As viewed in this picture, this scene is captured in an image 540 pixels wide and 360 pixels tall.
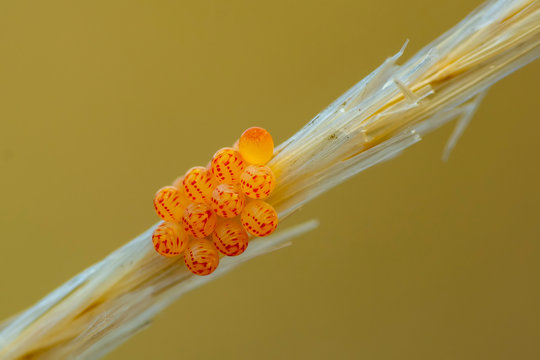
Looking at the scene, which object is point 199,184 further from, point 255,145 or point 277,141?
point 277,141

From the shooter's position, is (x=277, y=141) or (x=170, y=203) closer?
(x=170, y=203)

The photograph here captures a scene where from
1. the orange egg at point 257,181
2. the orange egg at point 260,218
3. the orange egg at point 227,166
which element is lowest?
the orange egg at point 260,218

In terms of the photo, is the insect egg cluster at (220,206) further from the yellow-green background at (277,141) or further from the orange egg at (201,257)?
the yellow-green background at (277,141)

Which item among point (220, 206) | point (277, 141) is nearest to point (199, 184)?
point (220, 206)

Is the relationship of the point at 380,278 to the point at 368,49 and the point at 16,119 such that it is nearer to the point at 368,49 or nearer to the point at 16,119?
the point at 368,49

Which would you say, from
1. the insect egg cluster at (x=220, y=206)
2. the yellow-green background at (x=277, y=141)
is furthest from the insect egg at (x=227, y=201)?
the yellow-green background at (x=277, y=141)
